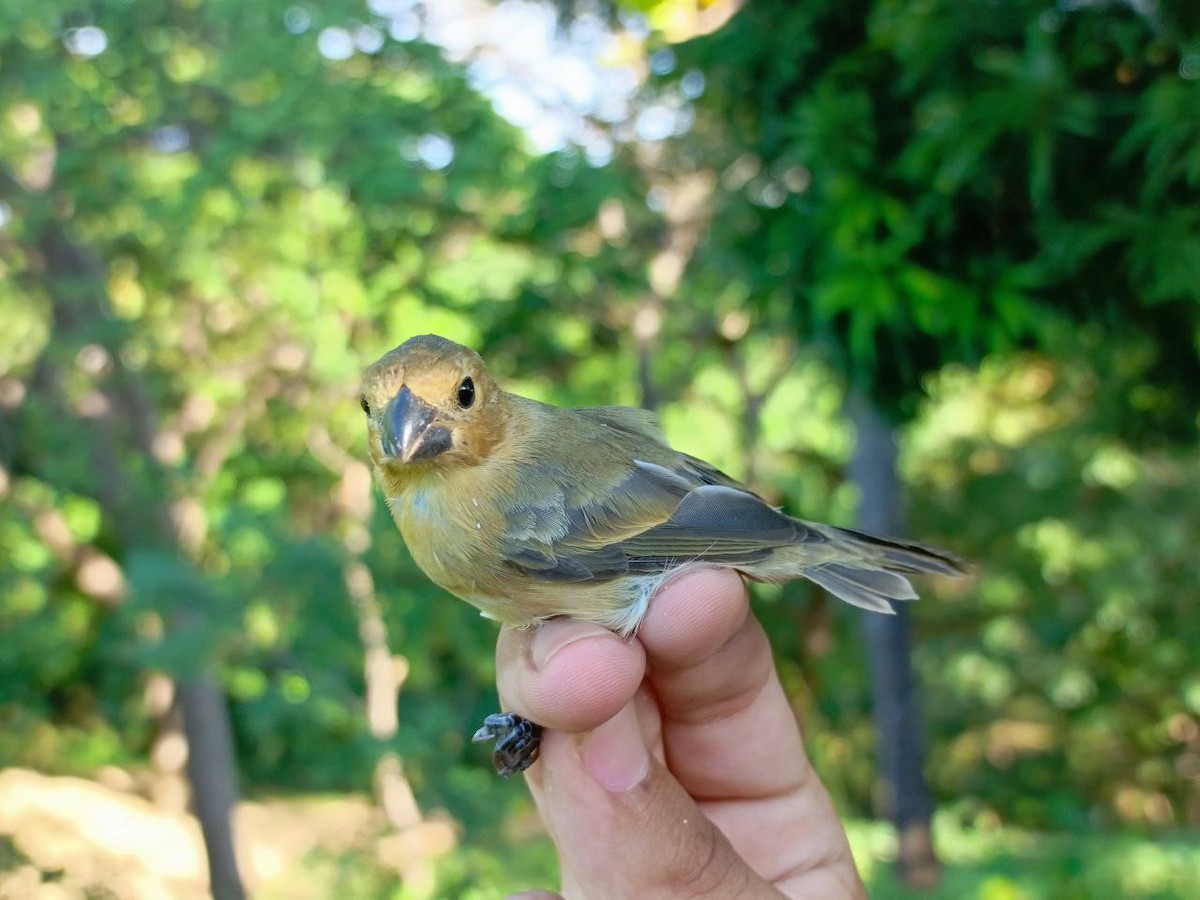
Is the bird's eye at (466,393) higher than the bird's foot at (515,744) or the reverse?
higher

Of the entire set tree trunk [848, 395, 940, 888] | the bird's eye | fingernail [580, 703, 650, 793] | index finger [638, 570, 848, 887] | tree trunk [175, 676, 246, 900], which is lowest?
tree trunk [175, 676, 246, 900]

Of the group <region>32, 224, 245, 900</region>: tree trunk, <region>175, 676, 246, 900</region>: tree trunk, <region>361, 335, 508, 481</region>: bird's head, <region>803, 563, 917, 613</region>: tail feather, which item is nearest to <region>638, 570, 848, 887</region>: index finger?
<region>803, 563, 917, 613</region>: tail feather

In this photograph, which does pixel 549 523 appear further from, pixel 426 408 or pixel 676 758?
pixel 676 758

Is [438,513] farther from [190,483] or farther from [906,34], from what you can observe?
[190,483]

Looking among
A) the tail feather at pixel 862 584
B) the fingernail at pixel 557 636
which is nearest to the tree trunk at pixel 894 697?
the tail feather at pixel 862 584

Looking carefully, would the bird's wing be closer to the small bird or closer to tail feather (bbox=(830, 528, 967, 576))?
the small bird

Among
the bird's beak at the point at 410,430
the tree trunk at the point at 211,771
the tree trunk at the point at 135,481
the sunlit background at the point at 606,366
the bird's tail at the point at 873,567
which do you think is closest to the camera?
the bird's beak at the point at 410,430

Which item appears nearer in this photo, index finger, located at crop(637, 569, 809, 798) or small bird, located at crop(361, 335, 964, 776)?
small bird, located at crop(361, 335, 964, 776)

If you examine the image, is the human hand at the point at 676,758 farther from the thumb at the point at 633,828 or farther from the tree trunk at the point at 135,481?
the tree trunk at the point at 135,481
